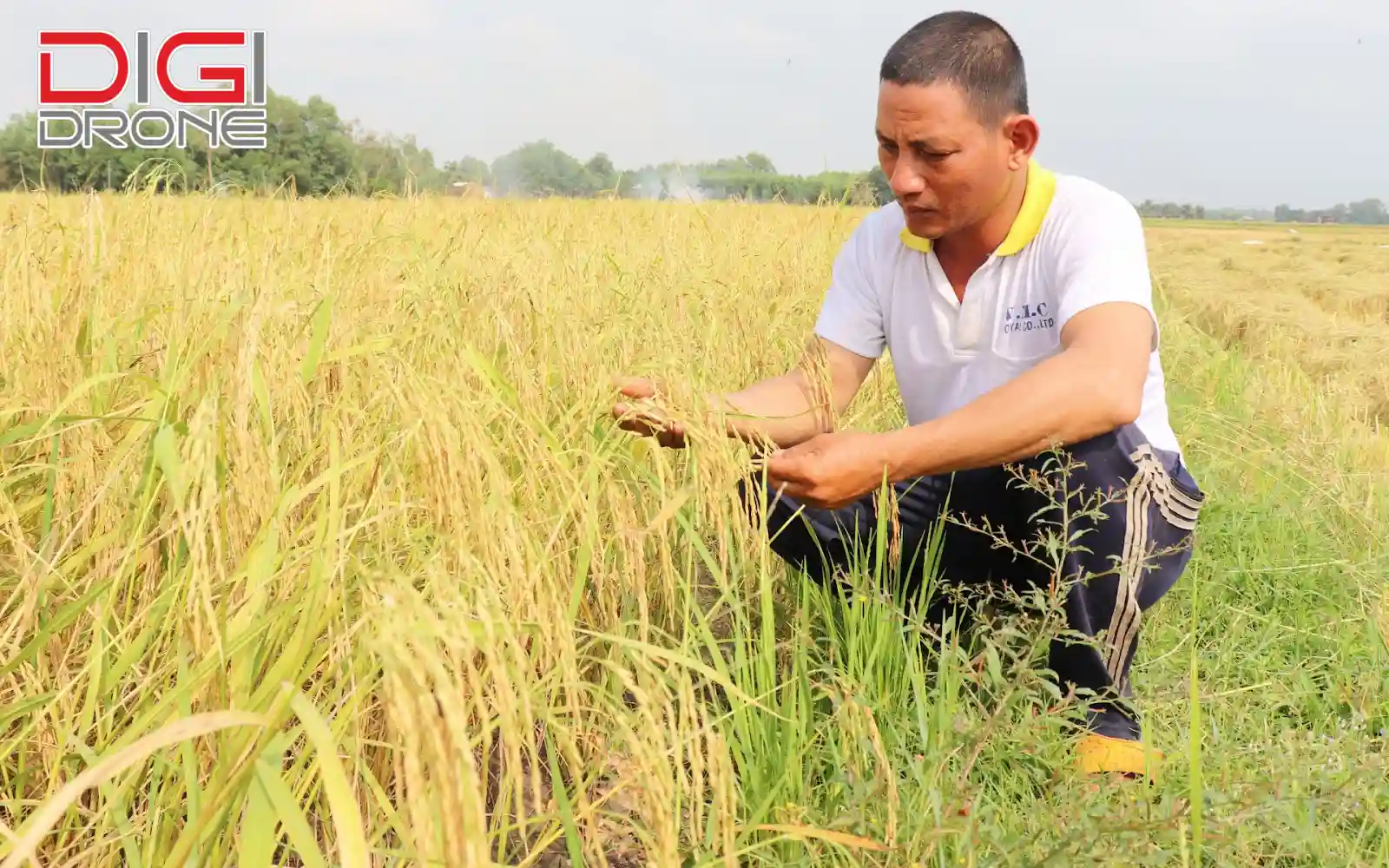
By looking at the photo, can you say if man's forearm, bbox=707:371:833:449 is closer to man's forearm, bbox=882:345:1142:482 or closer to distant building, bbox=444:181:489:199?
man's forearm, bbox=882:345:1142:482

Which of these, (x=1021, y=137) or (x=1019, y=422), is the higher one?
(x=1021, y=137)

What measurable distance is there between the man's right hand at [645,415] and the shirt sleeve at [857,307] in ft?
2.10

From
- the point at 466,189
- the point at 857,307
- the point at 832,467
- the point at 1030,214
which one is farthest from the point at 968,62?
the point at 466,189

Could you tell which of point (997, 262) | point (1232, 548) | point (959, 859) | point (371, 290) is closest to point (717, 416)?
point (959, 859)

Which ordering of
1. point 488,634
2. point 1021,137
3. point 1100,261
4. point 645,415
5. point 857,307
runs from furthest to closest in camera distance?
point 857,307 < point 1021,137 < point 1100,261 < point 645,415 < point 488,634

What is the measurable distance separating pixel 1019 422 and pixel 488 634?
111cm

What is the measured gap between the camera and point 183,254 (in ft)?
7.54

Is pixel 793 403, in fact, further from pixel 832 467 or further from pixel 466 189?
pixel 466 189

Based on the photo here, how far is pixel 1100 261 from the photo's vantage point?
5.81 ft

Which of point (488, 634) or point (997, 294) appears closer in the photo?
point (488, 634)

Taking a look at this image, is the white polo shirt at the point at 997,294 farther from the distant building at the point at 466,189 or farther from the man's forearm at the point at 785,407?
the distant building at the point at 466,189

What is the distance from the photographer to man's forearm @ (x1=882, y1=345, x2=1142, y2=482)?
1.56 meters

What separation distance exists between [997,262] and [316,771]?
1.41 m

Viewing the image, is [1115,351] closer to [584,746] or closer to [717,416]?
[717,416]
